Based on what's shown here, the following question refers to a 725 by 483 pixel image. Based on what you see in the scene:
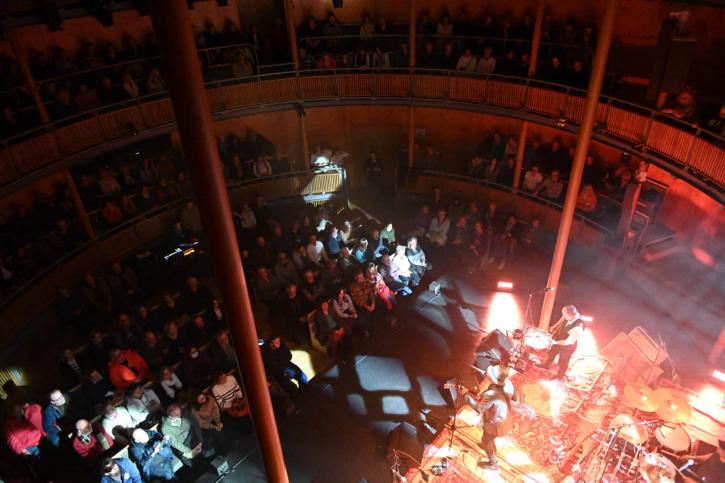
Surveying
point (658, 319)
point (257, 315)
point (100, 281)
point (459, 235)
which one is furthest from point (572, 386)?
point (100, 281)

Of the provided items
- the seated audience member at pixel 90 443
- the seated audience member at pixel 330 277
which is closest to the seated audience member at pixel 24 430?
the seated audience member at pixel 90 443

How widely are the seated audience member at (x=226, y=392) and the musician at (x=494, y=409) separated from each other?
3.99 metres

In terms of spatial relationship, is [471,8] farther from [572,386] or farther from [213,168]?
[213,168]

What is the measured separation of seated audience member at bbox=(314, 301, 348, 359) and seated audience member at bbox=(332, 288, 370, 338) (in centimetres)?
13

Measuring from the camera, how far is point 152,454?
27.2ft

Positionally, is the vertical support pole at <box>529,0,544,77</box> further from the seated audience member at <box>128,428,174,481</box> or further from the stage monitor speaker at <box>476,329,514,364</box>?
the seated audience member at <box>128,428,174,481</box>

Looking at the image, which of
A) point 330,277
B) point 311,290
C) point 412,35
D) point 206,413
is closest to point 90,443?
point 206,413

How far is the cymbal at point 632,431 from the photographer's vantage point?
7.57 metres

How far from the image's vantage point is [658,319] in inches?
454

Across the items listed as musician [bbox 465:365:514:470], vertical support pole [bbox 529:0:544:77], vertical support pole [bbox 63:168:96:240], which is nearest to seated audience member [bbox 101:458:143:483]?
musician [bbox 465:365:514:470]

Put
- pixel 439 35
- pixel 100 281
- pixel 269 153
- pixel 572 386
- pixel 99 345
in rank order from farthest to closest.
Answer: pixel 269 153 → pixel 439 35 → pixel 100 281 → pixel 99 345 → pixel 572 386

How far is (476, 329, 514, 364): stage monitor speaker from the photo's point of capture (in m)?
10.2

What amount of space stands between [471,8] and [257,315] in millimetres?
11194

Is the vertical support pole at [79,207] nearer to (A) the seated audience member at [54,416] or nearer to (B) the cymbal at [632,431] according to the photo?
(A) the seated audience member at [54,416]
